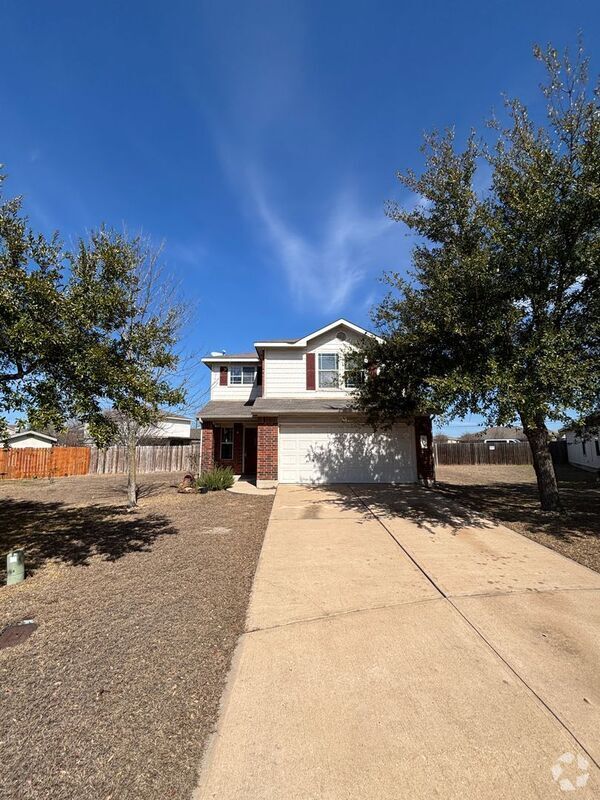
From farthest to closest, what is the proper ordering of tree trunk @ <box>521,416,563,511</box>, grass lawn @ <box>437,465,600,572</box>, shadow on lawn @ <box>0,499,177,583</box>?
tree trunk @ <box>521,416,563,511</box> → shadow on lawn @ <box>0,499,177,583</box> → grass lawn @ <box>437,465,600,572</box>

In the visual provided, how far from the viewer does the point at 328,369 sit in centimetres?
1672

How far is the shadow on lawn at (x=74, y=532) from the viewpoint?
23.3 ft

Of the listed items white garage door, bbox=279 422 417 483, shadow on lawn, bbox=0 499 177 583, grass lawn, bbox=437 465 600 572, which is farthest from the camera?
white garage door, bbox=279 422 417 483

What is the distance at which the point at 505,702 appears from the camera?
2.98 m

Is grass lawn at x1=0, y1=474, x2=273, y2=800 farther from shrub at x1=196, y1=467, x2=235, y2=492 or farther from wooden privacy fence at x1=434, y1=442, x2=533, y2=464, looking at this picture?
wooden privacy fence at x1=434, y1=442, x2=533, y2=464

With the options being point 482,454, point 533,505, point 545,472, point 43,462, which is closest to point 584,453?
point 482,454

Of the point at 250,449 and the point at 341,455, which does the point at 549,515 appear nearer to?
the point at 341,455

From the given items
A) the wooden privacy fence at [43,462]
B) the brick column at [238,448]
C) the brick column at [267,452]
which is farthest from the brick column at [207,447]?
the wooden privacy fence at [43,462]

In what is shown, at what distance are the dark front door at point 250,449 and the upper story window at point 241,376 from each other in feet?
8.48

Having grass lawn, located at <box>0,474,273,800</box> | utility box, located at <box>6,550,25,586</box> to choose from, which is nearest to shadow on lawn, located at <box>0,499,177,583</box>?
grass lawn, located at <box>0,474,273,800</box>

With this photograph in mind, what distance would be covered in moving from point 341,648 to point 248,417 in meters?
14.1

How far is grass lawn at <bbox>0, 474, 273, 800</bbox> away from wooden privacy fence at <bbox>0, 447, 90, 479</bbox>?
1730 cm

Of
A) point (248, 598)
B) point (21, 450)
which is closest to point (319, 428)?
point (248, 598)

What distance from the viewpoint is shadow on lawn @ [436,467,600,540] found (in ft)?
27.2
